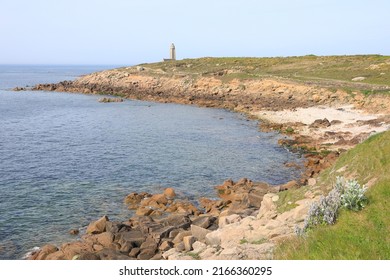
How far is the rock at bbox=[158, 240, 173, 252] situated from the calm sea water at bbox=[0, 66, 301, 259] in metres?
5.70

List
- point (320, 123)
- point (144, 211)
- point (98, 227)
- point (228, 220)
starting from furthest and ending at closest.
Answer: point (320, 123)
point (144, 211)
point (98, 227)
point (228, 220)

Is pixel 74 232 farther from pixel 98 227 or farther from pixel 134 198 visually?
pixel 134 198

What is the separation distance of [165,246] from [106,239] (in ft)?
9.70

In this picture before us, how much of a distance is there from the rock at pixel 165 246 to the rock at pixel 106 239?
2433 millimetres

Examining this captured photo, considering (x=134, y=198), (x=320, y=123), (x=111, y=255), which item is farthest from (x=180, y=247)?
(x=320, y=123)

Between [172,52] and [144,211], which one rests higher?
[172,52]

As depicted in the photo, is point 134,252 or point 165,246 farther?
point 165,246

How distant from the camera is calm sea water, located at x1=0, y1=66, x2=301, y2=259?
22.3 metres

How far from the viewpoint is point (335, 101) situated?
188 ft

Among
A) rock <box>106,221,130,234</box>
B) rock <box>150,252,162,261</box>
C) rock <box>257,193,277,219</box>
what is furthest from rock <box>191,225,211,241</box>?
rock <box>106,221,130,234</box>

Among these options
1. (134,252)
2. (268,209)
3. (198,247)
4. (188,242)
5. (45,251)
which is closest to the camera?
(198,247)

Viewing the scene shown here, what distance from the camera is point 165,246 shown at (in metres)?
16.5

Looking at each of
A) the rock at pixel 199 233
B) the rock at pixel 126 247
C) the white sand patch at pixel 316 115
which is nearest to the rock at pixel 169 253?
the rock at pixel 199 233

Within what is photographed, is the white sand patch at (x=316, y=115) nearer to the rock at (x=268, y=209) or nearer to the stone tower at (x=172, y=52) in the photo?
the rock at (x=268, y=209)
